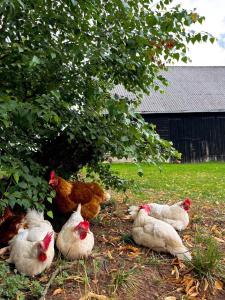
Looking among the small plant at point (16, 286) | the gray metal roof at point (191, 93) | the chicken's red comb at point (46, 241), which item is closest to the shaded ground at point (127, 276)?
the small plant at point (16, 286)

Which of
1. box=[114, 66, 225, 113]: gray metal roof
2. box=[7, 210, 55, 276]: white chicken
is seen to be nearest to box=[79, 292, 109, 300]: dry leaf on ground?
box=[7, 210, 55, 276]: white chicken

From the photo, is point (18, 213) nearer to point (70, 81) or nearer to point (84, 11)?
point (70, 81)

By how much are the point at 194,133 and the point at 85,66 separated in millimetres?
21835

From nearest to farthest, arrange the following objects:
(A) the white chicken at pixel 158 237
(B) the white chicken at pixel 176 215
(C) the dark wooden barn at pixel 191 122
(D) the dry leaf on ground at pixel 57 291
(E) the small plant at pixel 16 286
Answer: (E) the small plant at pixel 16 286, (D) the dry leaf on ground at pixel 57 291, (A) the white chicken at pixel 158 237, (B) the white chicken at pixel 176 215, (C) the dark wooden barn at pixel 191 122

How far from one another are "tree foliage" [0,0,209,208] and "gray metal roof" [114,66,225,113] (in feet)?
62.6

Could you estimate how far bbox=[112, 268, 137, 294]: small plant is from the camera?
9.90 ft

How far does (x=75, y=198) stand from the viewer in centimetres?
407

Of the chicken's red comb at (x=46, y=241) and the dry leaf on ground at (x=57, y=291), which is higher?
the chicken's red comb at (x=46, y=241)

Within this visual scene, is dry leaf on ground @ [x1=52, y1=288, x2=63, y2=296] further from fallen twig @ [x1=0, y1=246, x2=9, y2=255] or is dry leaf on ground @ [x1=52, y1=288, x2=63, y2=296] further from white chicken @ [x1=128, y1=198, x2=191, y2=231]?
white chicken @ [x1=128, y1=198, x2=191, y2=231]

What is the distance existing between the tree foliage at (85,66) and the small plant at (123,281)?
33.9 inches

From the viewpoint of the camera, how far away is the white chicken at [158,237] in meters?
3.60

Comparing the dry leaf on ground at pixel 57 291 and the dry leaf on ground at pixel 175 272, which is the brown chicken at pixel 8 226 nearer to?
the dry leaf on ground at pixel 57 291

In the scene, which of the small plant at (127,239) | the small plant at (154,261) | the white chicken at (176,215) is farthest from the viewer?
the white chicken at (176,215)

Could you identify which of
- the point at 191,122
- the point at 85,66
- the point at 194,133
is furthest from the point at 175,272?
the point at 191,122
